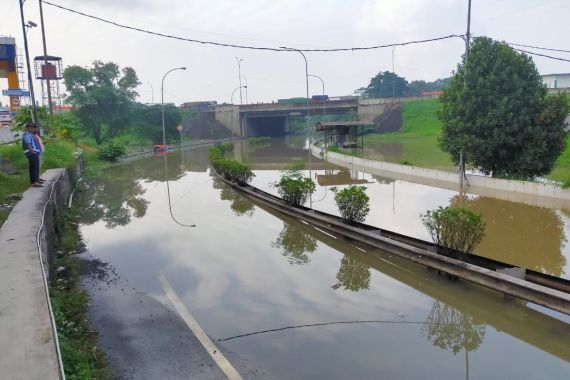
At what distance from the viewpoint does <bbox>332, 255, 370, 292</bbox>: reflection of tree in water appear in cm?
955

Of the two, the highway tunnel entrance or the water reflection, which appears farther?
the highway tunnel entrance

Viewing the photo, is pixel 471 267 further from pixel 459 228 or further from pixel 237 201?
pixel 237 201

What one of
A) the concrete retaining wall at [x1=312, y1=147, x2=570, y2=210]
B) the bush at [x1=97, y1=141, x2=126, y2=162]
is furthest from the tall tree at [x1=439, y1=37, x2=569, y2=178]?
the bush at [x1=97, y1=141, x2=126, y2=162]

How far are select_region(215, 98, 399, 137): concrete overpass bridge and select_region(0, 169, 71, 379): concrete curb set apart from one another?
213 ft

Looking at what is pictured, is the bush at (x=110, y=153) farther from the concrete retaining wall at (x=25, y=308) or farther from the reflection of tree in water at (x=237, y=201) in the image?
the concrete retaining wall at (x=25, y=308)

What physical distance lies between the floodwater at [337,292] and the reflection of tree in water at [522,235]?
5 cm

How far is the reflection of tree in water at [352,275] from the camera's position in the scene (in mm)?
9555

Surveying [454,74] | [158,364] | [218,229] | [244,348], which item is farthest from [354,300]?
[454,74]

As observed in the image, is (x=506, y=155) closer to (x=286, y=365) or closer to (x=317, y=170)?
(x=317, y=170)

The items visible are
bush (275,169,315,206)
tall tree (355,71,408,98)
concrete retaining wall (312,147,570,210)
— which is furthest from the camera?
tall tree (355,71,408,98)

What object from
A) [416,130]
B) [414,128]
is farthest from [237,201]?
[414,128]

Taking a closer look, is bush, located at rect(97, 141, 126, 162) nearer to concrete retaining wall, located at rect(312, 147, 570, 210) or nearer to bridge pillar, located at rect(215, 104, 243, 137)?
concrete retaining wall, located at rect(312, 147, 570, 210)

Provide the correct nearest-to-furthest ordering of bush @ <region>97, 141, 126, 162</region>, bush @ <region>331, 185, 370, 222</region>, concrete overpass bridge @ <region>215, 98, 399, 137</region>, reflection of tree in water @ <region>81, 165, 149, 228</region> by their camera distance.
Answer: bush @ <region>331, 185, 370, 222</region>, reflection of tree in water @ <region>81, 165, 149, 228</region>, bush @ <region>97, 141, 126, 162</region>, concrete overpass bridge @ <region>215, 98, 399, 137</region>

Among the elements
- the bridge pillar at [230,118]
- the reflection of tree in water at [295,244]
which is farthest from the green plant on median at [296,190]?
the bridge pillar at [230,118]
